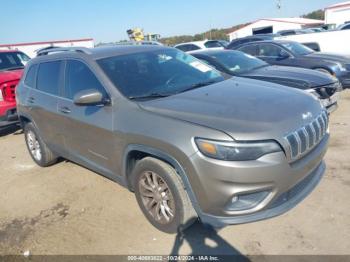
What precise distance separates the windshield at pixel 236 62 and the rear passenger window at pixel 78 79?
12.0 feet

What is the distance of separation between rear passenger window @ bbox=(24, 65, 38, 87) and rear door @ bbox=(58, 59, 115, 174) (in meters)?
1.13

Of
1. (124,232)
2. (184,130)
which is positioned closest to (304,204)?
(184,130)

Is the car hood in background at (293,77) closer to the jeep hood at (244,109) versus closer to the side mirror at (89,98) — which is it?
the jeep hood at (244,109)

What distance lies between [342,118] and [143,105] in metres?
4.87

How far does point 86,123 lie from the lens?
3.65m

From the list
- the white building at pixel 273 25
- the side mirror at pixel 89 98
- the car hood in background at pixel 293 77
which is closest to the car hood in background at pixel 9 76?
the side mirror at pixel 89 98

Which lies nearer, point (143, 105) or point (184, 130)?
point (184, 130)

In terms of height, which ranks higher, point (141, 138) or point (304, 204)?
point (141, 138)

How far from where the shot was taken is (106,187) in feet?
14.3

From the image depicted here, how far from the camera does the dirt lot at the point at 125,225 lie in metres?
2.96

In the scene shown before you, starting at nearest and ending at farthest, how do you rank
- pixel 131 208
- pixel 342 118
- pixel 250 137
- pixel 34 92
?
pixel 250 137 → pixel 131 208 → pixel 34 92 → pixel 342 118

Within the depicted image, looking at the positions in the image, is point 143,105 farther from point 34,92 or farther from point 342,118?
point 342,118

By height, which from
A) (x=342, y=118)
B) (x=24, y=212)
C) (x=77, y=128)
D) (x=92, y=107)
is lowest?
(x=24, y=212)

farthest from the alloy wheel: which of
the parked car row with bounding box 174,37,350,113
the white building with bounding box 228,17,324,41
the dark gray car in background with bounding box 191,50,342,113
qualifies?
the white building with bounding box 228,17,324,41
